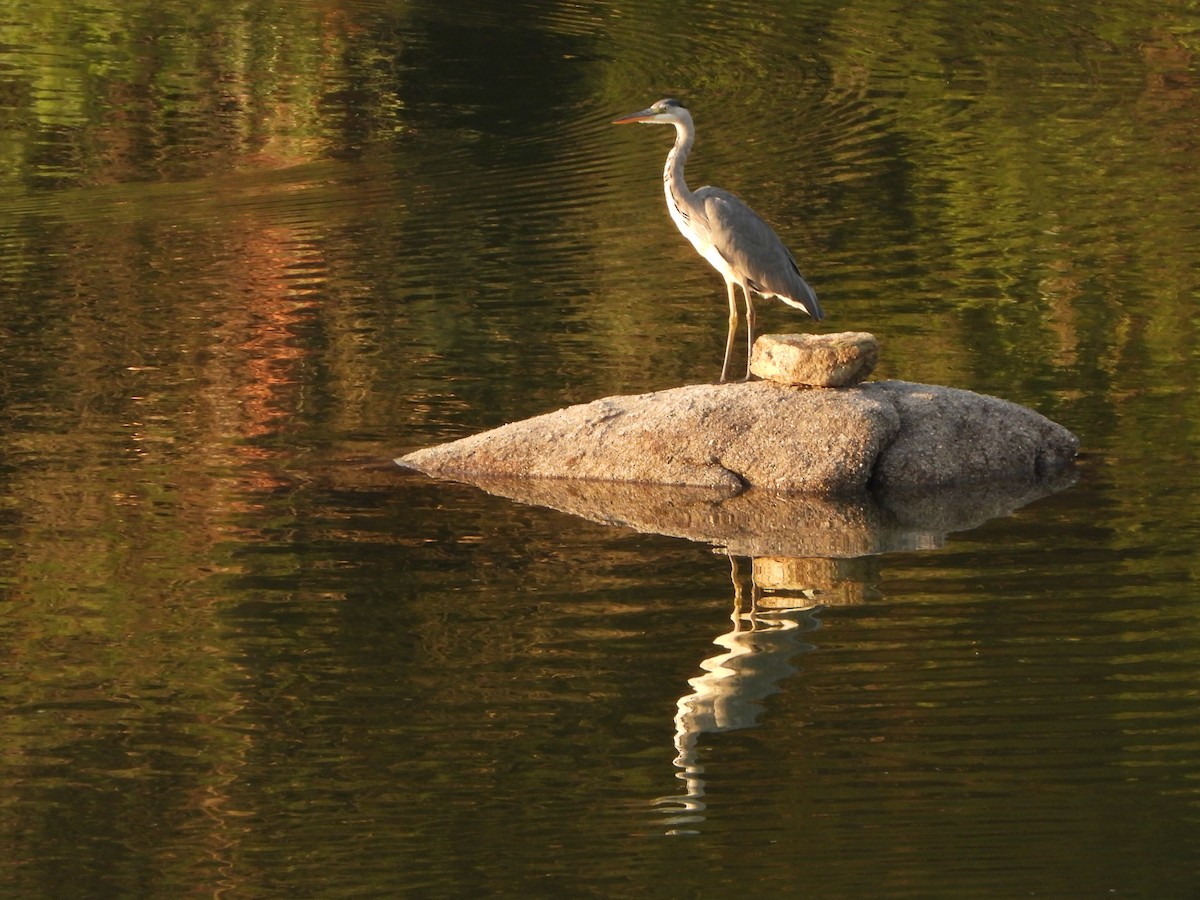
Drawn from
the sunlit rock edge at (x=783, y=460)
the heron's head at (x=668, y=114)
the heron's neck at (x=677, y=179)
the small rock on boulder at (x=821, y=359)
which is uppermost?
the heron's head at (x=668, y=114)

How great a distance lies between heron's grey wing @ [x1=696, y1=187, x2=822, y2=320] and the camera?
13406 mm

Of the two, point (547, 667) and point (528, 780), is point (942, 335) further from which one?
point (528, 780)

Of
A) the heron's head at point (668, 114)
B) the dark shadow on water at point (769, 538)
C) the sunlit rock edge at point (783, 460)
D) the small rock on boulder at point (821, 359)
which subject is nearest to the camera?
the dark shadow on water at point (769, 538)

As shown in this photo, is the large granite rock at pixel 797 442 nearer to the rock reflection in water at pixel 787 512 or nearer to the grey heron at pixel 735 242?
the rock reflection in water at pixel 787 512

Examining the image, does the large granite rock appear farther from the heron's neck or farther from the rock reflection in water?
the heron's neck

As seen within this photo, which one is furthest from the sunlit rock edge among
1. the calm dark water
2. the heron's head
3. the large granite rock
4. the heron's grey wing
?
the heron's head

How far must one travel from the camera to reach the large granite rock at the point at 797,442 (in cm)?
1197

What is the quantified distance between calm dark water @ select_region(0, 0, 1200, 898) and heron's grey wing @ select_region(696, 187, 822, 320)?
4.73 ft

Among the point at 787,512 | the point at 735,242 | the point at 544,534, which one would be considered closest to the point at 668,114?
the point at 735,242

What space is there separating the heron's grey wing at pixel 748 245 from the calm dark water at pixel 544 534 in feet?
4.73

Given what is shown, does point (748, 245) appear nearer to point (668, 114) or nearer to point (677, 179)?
point (677, 179)

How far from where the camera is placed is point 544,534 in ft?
37.4

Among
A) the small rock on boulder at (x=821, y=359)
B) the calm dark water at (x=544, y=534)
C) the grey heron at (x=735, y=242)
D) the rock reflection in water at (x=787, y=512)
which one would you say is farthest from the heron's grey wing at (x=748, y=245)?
the rock reflection in water at (x=787, y=512)

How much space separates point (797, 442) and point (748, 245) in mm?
1877
